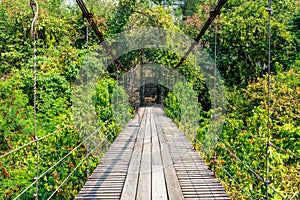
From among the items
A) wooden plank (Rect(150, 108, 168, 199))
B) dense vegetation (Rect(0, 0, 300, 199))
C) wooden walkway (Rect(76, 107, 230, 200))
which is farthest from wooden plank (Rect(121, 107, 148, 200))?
dense vegetation (Rect(0, 0, 300, 199))

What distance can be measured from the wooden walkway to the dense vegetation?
59 centimetres

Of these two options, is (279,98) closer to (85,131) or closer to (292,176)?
(292,176)

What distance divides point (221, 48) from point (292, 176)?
7.30 m

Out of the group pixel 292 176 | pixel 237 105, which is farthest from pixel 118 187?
pixel 237 105

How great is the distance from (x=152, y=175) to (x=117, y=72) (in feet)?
18.5

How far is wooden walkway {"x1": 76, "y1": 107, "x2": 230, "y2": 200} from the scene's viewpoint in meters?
2.01

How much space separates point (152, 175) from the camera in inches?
93.3

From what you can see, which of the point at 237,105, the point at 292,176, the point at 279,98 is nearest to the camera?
the point at 292,176

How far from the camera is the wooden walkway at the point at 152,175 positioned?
2.01m

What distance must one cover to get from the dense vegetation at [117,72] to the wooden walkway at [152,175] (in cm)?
59

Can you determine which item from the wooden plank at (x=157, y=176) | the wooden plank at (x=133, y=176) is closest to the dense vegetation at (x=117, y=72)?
the wooden plank at (x=133, y=176)

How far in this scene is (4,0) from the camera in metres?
9.59

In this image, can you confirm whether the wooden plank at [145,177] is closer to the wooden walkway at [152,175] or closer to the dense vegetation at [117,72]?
the wooden walkway at [152,175]

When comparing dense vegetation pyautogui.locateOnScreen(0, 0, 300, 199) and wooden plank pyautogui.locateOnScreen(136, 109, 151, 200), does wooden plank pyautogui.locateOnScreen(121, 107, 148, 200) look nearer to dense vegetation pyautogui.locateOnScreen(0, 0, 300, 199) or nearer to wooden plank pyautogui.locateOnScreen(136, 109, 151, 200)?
wooden plank pyautogui.locateOnScreen(136, 109, 151, 200)
